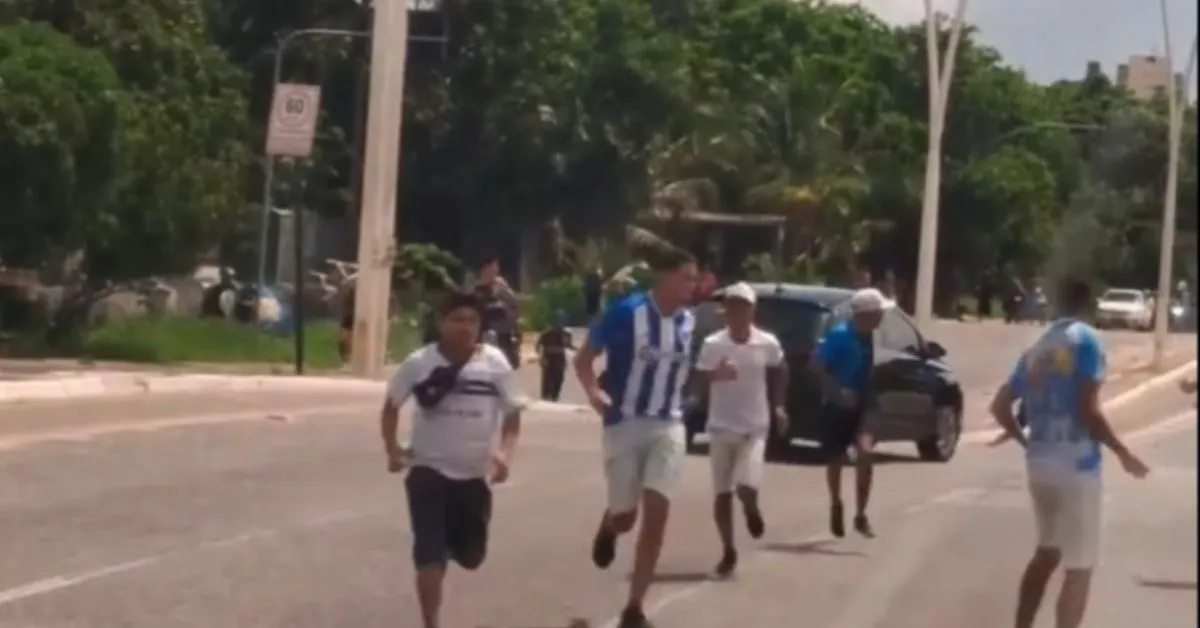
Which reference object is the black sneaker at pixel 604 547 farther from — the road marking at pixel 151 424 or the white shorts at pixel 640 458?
the road marking at pixel 151 424

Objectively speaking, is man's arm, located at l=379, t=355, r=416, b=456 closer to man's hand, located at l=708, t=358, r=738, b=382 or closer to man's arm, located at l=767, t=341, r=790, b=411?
man's hand, located at l=708, t=358, r=738, b=382

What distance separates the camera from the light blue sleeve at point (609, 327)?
12.6 meters

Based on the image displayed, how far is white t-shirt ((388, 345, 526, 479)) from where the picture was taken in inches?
435

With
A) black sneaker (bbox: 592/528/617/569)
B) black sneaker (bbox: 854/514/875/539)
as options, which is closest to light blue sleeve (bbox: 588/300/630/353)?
black sneaker (bbox: 592/528/617/569)

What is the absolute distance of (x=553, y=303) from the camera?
164ft

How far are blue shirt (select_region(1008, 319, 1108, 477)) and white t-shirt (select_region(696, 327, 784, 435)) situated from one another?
16.0 ft

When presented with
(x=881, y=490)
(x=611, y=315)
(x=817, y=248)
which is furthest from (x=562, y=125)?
(x=611, y=315)

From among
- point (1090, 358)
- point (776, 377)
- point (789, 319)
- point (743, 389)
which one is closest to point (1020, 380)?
point (1090, 358)

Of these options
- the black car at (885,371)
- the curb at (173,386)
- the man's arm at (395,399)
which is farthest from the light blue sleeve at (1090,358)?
the curb at (173,386)

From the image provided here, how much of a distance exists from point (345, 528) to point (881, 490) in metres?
5.72

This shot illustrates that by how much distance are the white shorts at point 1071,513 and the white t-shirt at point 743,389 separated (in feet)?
15.7

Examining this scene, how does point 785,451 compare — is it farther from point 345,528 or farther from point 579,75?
point 579,75

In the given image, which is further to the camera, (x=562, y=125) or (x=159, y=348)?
(x=562, y=125)

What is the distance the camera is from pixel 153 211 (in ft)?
132
